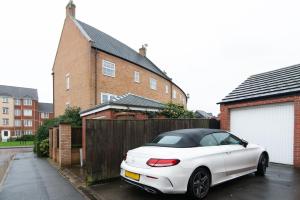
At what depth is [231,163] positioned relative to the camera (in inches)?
218

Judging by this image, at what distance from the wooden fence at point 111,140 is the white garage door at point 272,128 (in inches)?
161

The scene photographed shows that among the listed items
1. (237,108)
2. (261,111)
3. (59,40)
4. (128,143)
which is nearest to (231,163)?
(128,143)

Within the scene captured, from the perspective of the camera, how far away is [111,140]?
21.9 feet

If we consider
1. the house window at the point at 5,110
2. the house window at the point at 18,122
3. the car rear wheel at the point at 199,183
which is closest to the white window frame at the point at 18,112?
the house window at the point at 18,122

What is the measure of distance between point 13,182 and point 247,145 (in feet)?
24.2

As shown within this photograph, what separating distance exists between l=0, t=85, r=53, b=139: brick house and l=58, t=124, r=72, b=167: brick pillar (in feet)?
162

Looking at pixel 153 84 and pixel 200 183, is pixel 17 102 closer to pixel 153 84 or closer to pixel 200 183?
pixel 153 84

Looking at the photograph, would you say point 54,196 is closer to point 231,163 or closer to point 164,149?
point 164,149

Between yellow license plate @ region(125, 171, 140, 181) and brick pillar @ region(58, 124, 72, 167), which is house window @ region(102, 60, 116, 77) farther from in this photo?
yellow license plate @ region(125, 171, 140, 181)

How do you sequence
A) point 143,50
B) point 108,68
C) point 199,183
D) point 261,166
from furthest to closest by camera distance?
point 143,50
point 108,68
point 261,166
point 199,183

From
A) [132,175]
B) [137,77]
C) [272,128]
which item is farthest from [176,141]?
→ [137,77]

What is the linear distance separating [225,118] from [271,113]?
84.4 inches

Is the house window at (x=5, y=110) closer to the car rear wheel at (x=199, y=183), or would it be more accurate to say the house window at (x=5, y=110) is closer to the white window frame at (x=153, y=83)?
the white window frame at (x=153, y=83)

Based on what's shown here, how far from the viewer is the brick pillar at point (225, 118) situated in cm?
1025
